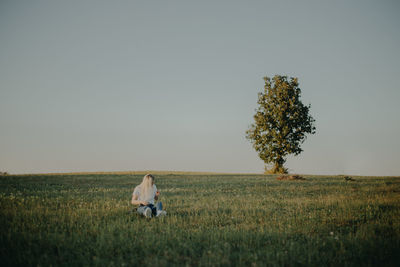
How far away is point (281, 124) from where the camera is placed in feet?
131

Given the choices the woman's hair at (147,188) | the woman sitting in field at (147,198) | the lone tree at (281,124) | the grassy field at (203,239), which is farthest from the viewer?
the lone tree at (281,124)

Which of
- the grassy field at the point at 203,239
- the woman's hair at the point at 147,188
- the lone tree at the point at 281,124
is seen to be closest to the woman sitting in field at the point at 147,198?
the woman's hair at the point at 147,188

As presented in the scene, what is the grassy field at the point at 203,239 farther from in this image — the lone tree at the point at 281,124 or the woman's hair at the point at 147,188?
the lone tree at the point at 281,124

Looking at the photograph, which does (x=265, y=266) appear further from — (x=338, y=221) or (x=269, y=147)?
(x=269, y=147)

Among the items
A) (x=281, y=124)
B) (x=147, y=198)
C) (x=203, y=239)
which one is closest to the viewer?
(x=203, y=239)

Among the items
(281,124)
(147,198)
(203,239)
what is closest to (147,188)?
(147,198)

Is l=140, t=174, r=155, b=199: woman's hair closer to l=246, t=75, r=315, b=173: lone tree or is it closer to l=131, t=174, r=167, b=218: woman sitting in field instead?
l=131, t=174, r=167, b=218: woman sitting in field

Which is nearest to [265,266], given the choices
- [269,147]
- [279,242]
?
[279,242]

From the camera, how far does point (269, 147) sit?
40.7 meters

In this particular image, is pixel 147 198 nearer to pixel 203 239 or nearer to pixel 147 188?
pixel 147 188

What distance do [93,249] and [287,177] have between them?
27.3 metres

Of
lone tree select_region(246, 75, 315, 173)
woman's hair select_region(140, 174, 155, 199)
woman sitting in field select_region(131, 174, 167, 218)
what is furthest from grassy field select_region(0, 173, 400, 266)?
lone tree select_region(246, 75, 315, 173)

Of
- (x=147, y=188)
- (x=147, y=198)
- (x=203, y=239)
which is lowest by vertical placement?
(x=203, y=239)

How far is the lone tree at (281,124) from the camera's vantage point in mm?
40125
